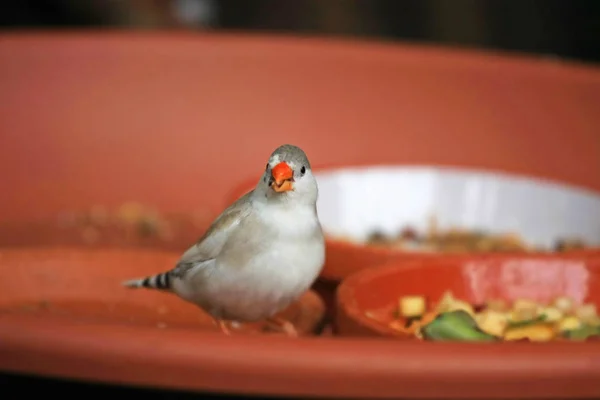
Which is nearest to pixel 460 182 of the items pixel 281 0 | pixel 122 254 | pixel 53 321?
pixel 122 254

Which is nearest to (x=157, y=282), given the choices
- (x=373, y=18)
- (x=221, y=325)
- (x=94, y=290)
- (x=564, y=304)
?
(x=221, y=325)

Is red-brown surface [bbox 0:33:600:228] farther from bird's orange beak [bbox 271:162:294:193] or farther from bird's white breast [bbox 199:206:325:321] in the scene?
bird's orange beak [bbox 271:162:294:193]

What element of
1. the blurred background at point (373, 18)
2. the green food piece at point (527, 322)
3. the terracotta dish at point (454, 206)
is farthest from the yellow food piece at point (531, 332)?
the blurred background at point (373, 18)

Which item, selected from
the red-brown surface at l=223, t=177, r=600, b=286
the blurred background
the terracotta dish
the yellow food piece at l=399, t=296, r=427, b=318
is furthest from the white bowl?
the blurred background

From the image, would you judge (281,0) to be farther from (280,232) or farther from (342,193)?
(280,232)

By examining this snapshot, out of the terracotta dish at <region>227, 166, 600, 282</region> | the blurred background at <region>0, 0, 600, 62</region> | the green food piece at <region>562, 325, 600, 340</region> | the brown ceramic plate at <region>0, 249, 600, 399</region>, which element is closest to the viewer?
the brown ceramic plate at <region>0, 249, 600, 399</region>

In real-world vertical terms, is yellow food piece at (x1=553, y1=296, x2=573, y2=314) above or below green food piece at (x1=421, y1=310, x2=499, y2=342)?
below

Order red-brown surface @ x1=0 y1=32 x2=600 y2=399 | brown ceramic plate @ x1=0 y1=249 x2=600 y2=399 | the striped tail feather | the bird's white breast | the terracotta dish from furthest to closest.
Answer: red-brown surface @ x1=0 y1=32 x2=600 y2=399
the terracotta dish
the striped tail feather
the bird's white breast
brown ceramic plate @ x1=0 y1=249 x2=600 y2=399

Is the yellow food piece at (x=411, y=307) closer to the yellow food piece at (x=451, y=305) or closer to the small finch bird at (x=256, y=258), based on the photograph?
the yellow food piece at (x=451, y=305)
